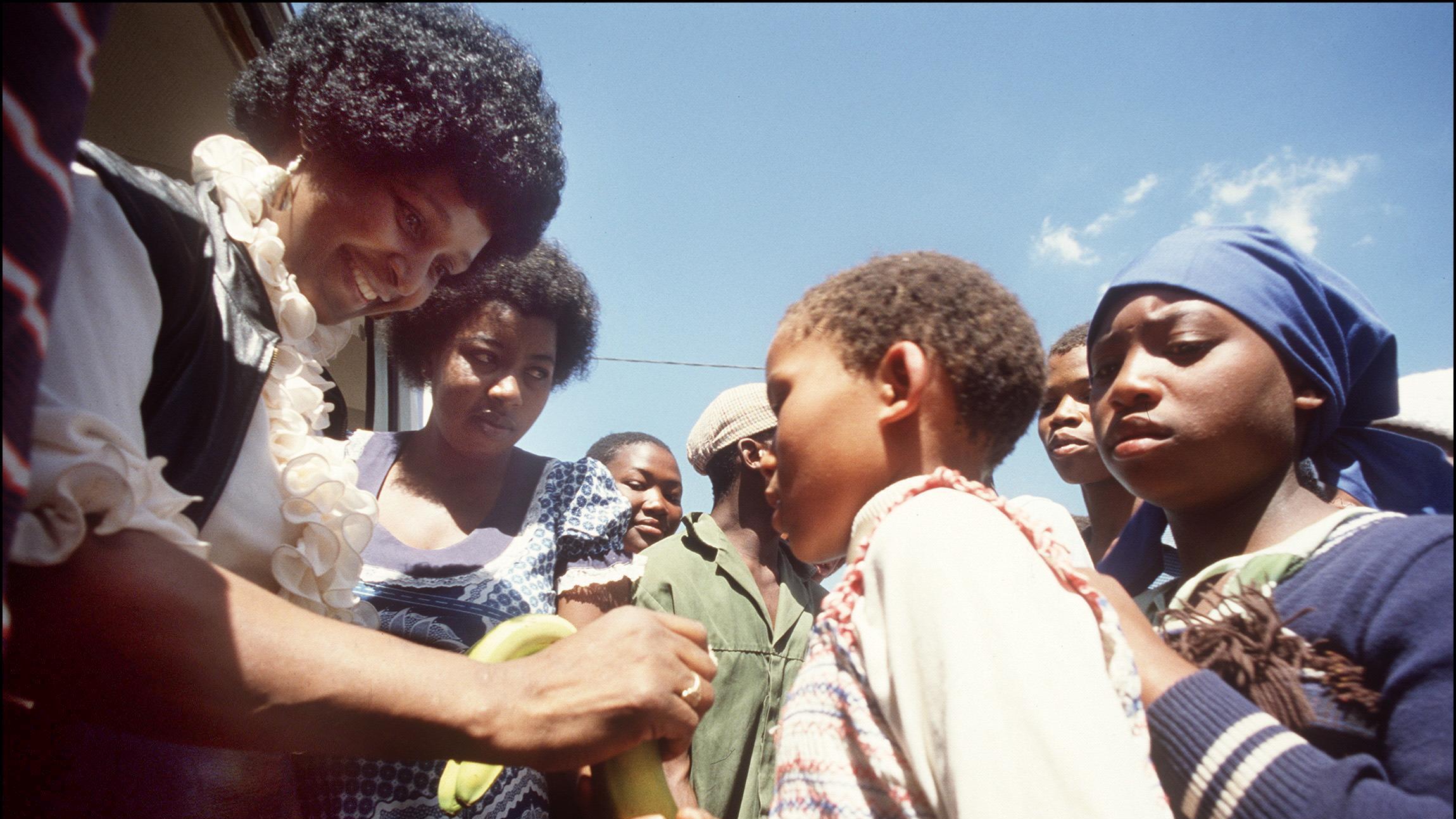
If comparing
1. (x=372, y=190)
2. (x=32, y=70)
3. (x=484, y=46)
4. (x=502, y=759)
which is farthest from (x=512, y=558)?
(x=32, y=70)

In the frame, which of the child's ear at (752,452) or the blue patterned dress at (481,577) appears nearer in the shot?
the blue patterned dress at (481,577)

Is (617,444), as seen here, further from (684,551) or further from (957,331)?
(957,331)

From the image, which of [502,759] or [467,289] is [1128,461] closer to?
[502,759]

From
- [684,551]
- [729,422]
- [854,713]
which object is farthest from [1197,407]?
[729,422]

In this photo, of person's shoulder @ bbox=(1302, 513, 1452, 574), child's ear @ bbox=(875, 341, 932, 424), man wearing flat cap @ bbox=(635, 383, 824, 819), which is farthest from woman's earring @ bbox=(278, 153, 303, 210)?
person's shoulder @ bbox=(1302, 513, 1452, 574)

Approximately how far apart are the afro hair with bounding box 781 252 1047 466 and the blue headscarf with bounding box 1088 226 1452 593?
1.04 ft

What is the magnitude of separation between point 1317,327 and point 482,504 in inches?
93.2

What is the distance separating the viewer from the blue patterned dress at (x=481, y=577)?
1.91 meters

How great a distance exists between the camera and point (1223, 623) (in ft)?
4.54

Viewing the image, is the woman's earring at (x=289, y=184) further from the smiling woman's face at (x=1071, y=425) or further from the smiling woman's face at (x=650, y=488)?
the smiling woman's face at (x=650, y=488)

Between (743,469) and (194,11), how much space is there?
2820mm

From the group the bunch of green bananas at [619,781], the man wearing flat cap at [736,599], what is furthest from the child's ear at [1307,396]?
the man wearing flat cap at [736,599]

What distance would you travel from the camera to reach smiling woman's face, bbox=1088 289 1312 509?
5.05ft

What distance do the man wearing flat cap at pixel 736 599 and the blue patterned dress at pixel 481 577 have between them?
0.53 metres
